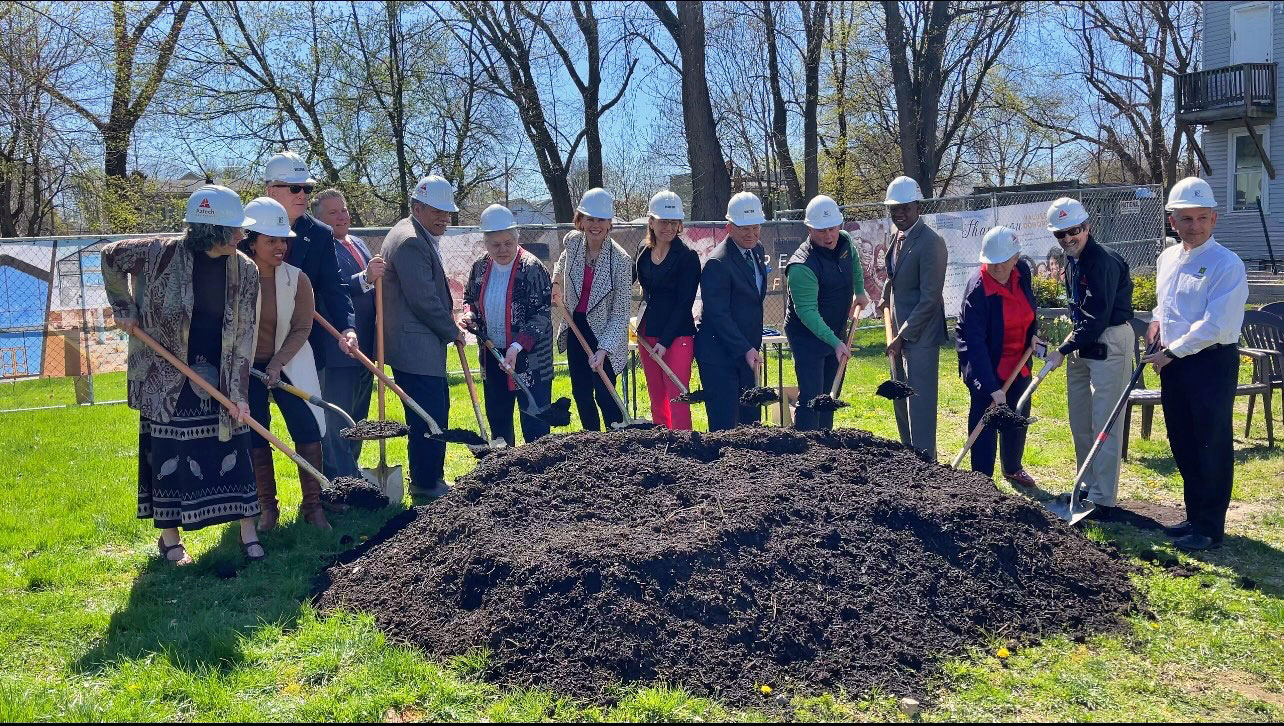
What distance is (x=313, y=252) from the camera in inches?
246

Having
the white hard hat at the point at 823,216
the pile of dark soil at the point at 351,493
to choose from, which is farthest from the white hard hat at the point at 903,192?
the pile of dark soil at the point at 351,493

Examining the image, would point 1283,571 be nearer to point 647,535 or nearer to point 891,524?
point 891,524

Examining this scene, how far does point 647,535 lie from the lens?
4574 mm

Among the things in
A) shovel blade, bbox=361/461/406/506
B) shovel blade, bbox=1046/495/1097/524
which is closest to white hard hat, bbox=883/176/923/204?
shovel blade, bbox=1046/495/1097/524

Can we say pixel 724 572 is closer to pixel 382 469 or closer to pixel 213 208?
pixel 382 469

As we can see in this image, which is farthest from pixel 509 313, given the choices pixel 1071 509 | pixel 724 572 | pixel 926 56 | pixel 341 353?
pixel 926 56

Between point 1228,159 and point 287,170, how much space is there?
29.3 metres

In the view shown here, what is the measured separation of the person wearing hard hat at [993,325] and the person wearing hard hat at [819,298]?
34.4 inches

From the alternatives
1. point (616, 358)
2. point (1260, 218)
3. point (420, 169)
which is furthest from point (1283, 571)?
point (1260, 218)

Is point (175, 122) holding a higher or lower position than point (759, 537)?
higher

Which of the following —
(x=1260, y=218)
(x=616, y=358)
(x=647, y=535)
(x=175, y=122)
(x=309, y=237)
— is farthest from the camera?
(x=1260, y=218)

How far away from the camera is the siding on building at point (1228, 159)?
25953 millimetres

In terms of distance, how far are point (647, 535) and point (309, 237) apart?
3.19 metres

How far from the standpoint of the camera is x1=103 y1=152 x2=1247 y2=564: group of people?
5.12m
